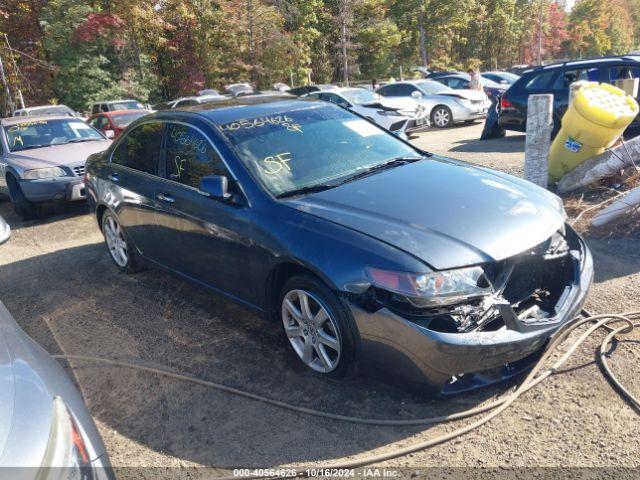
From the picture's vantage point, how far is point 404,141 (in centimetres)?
462

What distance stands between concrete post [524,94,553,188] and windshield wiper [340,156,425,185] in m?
2.77

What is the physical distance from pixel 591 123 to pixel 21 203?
807 cm

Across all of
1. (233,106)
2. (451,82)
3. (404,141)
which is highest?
(233,106)

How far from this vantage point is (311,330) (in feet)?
10.9

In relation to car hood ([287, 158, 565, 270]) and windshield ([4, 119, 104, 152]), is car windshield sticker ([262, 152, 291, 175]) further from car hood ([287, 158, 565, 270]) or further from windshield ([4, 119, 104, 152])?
windshield ([4, 119, 104, 152])

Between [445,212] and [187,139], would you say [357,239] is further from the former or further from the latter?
[187,139]

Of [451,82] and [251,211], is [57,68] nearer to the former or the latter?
[451,82]

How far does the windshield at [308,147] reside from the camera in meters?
3.74

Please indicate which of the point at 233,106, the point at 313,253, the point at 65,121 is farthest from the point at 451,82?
the point at 313,253

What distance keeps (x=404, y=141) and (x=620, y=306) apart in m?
2.10

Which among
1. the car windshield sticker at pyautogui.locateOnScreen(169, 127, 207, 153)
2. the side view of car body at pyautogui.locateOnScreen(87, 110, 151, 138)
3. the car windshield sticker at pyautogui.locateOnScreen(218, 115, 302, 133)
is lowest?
the side view of car body at pyautogui.locateOnScreen(87, 110, 151, 138)

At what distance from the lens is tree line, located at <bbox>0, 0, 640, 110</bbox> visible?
27.6 metres

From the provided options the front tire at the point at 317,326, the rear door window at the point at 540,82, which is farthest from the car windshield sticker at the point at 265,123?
the rear door window at the point at 540,82

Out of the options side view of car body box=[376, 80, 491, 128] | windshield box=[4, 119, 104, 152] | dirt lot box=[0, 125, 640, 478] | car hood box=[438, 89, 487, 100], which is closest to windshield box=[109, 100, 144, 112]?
side view of car body box=[376, 80, 491, 128]
